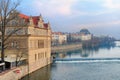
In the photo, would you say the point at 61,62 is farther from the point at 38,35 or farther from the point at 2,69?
the point at 2,69

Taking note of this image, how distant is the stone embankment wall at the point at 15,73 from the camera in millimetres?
26103

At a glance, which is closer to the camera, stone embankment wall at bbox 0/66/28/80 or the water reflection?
stone embankment wall at bbox 0/66/28/80

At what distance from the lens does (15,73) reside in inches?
1166

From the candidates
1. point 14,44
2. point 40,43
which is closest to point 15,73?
point 14,44

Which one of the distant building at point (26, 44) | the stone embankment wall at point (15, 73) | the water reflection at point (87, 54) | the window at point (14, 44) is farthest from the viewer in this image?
the water reflection at point (87, 54)

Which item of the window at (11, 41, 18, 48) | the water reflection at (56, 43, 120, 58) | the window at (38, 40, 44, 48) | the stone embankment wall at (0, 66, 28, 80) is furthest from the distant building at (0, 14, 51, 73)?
the water reflection at (56, 43, 120, 58)

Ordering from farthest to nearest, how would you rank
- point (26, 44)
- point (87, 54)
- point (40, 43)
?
point (87, 54) → point (40, 43) → point (26, 44)

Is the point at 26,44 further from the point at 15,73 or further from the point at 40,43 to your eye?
the point at 15,73

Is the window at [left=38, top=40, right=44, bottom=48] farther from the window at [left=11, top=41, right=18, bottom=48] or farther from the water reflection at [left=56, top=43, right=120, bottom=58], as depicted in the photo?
the water reflection at [left=56, top=43, right=120, bottom=58]

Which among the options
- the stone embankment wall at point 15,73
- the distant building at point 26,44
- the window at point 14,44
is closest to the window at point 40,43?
the distant building at point 26,44

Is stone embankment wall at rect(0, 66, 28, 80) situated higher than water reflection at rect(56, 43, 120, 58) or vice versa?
stone embankment wall at rect(0, 66, 28, 80)

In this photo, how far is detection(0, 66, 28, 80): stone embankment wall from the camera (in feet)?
85.6

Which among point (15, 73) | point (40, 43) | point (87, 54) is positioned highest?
point (40, 43)

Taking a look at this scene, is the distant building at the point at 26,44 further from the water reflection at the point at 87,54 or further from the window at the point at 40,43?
the water reflection at the point at 87,54
